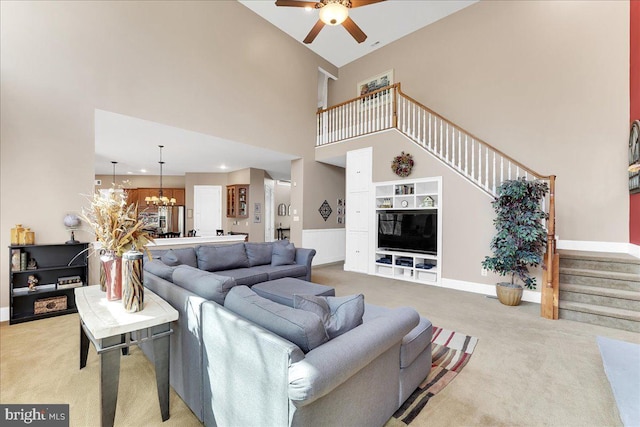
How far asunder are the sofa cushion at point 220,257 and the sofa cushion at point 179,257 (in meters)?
0.09

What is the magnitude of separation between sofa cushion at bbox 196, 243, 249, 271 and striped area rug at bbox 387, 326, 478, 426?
2981mm

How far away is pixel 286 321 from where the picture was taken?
51.8 inches

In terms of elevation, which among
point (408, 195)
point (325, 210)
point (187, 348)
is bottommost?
point (187, 348)

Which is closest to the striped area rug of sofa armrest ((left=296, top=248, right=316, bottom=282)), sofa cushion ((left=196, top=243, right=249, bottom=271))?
sofa armrest ((left=296, top=248, right=316, bottom=282))

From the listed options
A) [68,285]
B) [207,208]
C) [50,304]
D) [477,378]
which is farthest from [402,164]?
[207,208]

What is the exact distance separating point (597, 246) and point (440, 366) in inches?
164

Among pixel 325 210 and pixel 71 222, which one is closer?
pixel 71 222

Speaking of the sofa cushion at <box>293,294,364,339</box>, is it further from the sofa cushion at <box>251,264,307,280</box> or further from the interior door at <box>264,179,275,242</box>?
the interior door at <box>264,179,275,242</box>

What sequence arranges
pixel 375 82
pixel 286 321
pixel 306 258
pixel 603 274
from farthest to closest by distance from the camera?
pixel 375 82 → pixel 306 258 → pixel 603 274 → pixel 286 321

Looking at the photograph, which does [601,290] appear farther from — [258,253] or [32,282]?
[32,282]

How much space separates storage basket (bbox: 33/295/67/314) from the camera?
340 cm

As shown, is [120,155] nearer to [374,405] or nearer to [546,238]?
[374,405]

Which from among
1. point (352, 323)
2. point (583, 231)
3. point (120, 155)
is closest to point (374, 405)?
point (352, 323)

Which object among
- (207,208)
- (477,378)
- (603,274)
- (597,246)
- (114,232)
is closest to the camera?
(114,232)
